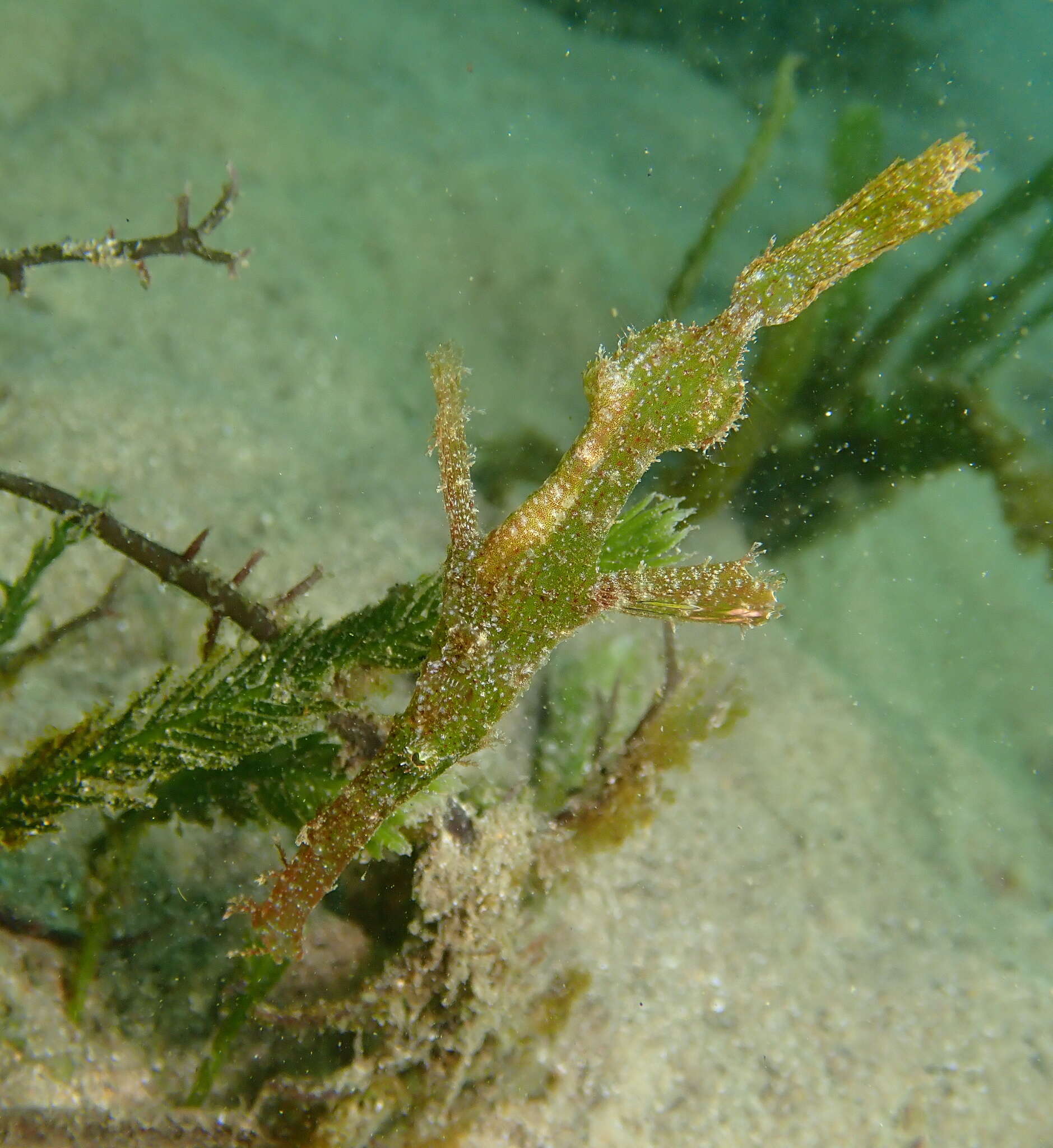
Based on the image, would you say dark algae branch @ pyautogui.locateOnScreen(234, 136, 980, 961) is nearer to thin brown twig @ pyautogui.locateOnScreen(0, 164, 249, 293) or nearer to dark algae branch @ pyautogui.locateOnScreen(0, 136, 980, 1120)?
dark algae branch @ pyautogui.locateOnScreen(0, 136, 980, 1120)

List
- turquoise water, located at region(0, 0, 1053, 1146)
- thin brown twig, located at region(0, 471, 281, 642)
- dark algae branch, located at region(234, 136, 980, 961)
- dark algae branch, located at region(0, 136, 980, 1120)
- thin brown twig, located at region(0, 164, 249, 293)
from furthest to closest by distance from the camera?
turquoise water, located at region(0, 0, 1053, 1146), thin brown twig, located at region(0, 164, 249, 293), thin brown twig, located at region(0, 471, 281, 642), dark algae branch, located at region(0, 136, 980, 1120), dark algae branch, located at region(234, 136, 980, 961)

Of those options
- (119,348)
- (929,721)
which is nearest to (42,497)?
(119,348)

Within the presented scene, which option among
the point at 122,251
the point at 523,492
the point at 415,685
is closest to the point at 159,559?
the point at 415,685

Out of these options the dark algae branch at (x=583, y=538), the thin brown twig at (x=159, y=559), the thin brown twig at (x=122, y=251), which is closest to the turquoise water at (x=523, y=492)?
the thin brown twig at (x=159, y=559)

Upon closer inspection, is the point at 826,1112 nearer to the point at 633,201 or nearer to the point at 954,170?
the point at 954,170

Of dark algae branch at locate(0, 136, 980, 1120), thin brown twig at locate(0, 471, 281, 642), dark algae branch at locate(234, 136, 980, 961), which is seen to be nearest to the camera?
dark algae branch at locate(234, 136, 980, 961)

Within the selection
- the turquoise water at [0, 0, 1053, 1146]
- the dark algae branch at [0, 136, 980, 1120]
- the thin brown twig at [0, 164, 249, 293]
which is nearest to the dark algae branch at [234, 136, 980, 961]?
the dark algae branch at [0, 136, 980, 1120]

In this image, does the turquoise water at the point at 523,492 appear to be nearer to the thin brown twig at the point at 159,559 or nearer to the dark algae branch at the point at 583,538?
the thin brown twig at the point at 159,559
